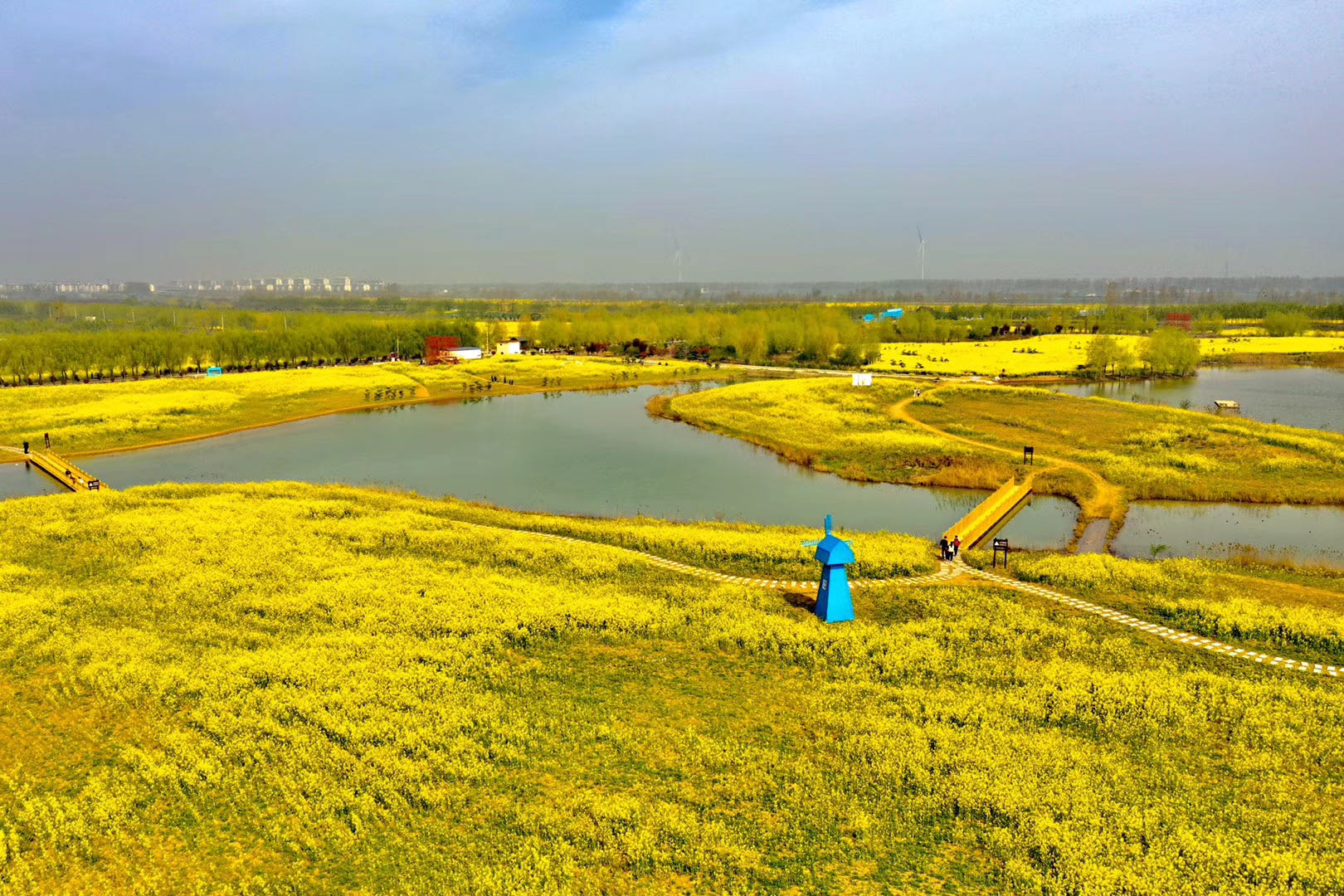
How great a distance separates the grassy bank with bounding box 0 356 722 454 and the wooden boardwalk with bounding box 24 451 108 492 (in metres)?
2.95

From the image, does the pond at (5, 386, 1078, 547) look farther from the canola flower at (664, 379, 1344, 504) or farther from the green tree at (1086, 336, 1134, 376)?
A: the green tree at (1086, 336, 1134, 376)

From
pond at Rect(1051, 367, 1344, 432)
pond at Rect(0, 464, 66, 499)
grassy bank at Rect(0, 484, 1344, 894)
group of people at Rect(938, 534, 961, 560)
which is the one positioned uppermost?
pond at Rect(1051, 367, 1344, 432)

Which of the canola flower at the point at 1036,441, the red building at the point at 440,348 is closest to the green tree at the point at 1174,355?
the canola flower at the point at 1036,441

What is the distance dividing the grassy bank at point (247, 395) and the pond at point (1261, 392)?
51793 mm

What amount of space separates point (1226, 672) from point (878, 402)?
52.4m

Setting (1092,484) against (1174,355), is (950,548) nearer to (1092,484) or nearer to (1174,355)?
(1092,484)

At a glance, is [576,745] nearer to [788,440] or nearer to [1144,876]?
[1144,876]

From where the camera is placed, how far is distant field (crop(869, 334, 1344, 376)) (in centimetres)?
9969

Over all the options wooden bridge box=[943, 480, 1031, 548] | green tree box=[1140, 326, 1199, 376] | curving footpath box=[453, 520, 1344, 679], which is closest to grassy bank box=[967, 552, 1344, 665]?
curving footpath box=[453, 520, 1344, 679]

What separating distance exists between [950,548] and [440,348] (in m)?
101

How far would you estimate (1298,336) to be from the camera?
14275 centimetres

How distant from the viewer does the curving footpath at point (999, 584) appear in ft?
61.8

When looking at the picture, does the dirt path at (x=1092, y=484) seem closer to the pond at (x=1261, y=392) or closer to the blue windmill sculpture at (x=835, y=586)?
the blue windmill sculpture at (x=835, y=586)

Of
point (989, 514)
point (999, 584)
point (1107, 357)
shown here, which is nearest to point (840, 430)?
point (989, 514)
